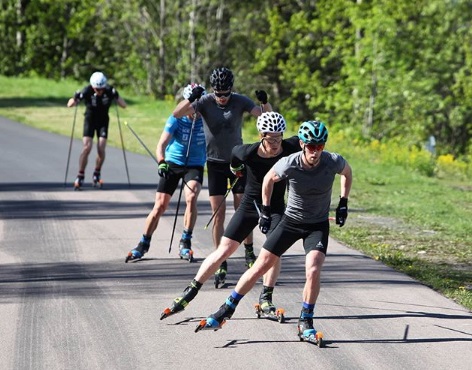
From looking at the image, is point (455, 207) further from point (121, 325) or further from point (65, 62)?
point (65, 62)

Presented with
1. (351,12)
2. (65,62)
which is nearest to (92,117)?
(351,12)

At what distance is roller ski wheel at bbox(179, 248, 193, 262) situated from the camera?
1250cm

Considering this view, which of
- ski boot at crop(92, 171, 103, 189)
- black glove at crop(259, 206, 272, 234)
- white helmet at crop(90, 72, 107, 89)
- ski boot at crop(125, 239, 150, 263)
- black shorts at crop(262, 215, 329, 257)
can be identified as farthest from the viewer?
ski boot at crop(92, 171, 103, 189)

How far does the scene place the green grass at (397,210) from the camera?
42.1ft

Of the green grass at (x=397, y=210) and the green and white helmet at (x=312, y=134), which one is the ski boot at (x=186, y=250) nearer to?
the green grass at (x=397, y=210)

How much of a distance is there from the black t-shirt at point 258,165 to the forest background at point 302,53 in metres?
24.4

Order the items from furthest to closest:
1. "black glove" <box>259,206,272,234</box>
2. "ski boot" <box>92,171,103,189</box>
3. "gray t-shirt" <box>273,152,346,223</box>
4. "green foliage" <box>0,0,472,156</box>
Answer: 1. "green foliage" <box>0,0,472,156</box>
2. "ski boot" <box>92,171,103,189</box>
3. "black glove" <box>259,206,272,234</box>
4. "gray t-shirt" <box>273,152,346,223</box>

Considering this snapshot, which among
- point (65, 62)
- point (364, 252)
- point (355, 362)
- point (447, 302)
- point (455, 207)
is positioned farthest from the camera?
point (65, 62)

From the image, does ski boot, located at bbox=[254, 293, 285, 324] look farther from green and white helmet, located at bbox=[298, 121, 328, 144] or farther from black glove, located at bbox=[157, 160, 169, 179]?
black glove, located at bbox=[157, 160, 169, 179]

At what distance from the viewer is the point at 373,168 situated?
2344 centimetres

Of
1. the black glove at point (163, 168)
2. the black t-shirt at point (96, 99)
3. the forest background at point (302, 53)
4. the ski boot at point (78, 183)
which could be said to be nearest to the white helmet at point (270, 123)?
the black glove at point (163, 168)

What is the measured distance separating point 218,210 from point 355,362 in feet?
11.9

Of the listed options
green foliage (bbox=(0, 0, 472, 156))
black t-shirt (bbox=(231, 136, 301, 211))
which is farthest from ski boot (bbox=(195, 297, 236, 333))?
green foliage (bbox=(0, 0, 472, 156))

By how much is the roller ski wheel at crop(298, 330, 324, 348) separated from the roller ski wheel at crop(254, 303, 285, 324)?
0.65 meters
